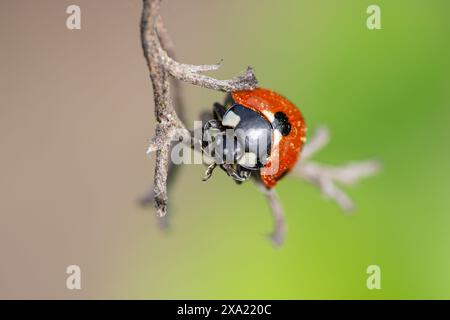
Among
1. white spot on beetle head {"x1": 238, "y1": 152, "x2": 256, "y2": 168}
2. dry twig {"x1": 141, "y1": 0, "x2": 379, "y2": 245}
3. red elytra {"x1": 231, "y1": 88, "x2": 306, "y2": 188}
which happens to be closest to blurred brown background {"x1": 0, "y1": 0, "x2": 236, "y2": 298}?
red elytra {"x1": 231, "y1": 88, "x2": 306, "y2": 188}

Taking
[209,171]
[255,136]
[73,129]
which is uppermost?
[73,129]

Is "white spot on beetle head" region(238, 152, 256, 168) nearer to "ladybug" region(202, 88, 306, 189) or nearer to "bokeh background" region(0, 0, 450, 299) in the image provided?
"ladybug" region(202, 88, 306, 189)

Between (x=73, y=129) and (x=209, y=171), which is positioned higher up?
(x=73, y=129)

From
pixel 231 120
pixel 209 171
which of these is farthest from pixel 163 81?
pixel 231 120

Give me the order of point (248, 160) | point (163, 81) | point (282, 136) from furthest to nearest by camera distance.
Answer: point (282, 136)
point (248, 160)
point (163, 81)

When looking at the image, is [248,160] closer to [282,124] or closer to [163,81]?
[282,124]

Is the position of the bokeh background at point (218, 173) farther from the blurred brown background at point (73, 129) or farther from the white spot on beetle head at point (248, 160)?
the white spot on beetle head at point (248, 160)

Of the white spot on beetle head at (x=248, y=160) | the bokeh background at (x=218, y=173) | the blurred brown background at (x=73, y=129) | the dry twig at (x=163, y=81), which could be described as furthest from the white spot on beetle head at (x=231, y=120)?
the blurred brown background at (x=73, y=129)

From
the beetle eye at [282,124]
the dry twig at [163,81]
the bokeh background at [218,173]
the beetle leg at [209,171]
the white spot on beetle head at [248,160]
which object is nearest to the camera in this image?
the dry twig at [163,81]

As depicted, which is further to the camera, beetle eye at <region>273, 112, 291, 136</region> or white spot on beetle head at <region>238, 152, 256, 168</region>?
beetle eye at <region>273, 112, 291, 136</region>
